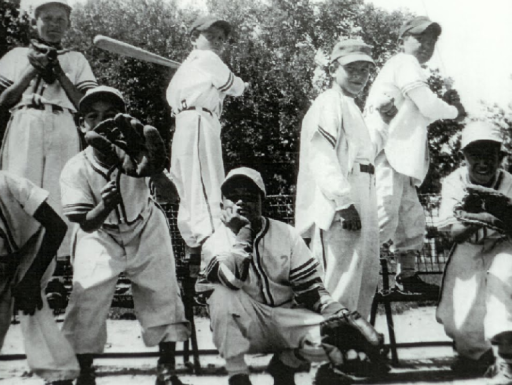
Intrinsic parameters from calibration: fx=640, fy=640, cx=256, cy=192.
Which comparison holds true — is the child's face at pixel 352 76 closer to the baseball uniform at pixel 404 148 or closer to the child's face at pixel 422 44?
the baseball uniform at pixel 404 148

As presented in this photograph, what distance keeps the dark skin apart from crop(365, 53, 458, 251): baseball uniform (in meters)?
0.81

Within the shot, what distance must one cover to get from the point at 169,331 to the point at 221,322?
1.27 ft

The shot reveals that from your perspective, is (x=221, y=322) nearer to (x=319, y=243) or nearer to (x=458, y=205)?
(x=319, y=243)

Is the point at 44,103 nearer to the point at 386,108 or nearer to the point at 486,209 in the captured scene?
the point at 386,108

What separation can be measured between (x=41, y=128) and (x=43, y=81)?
0.36 m

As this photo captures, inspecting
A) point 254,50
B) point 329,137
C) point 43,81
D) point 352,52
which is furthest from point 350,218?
point 254,50

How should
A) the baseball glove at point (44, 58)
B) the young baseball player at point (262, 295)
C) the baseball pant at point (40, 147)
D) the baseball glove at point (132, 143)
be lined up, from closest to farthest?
the young baseball player at point (262, 295), the baseball glove at point (132, 143), the baseball glove at point (44, 58), the baseball pant at point (40, 147)

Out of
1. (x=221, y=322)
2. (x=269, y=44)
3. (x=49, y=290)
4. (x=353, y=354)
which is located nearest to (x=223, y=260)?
(x=221, y=322)

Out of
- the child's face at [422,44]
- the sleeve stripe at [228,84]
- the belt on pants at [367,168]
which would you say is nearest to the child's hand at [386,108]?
the child's face at [422,44]

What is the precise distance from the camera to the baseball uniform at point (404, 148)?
203 inches

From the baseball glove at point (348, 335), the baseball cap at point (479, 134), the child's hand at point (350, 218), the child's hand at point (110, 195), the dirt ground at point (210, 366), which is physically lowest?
the dirt ground at point (210, 366)

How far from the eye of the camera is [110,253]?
3.84 metres

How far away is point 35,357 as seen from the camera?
139 inches

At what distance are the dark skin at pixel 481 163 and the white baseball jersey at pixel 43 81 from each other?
2.90 m
